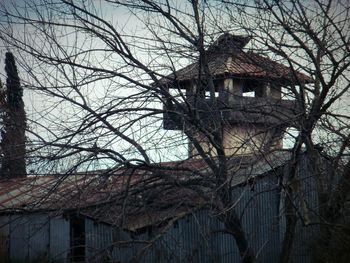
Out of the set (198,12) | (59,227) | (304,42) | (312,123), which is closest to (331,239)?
(312,123)

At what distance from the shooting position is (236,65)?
8523 millimetres

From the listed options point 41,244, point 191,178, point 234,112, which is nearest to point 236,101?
point 234,112

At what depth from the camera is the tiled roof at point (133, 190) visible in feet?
22.6

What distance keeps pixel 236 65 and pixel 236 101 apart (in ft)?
2.12

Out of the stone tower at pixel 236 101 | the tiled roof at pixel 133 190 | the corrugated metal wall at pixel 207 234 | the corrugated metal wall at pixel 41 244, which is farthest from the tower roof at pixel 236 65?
the corrugated metal wall at pixel 41 244

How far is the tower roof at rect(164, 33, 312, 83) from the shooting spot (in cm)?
788

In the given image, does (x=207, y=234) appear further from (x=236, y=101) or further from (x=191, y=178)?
(x=236, y=101)

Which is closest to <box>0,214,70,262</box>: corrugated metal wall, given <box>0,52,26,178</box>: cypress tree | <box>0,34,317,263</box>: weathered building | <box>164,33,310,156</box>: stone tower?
<box>0,34,317,263</box>: weathered building

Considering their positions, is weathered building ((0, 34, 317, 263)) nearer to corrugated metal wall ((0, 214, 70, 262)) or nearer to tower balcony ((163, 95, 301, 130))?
tower balcony ((163, 95, 301, 130))

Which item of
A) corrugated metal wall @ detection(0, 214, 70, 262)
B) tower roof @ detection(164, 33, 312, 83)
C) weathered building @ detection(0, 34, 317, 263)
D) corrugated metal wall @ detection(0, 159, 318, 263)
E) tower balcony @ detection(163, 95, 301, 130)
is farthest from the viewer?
corrugated metal wall @ detection(0, 214, 70, 262)

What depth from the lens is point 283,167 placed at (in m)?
7.86

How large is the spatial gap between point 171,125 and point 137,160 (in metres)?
0.71

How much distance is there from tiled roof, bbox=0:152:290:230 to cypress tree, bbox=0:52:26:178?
11.8 inches

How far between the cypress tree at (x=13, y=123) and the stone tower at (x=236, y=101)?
2.02 metres
